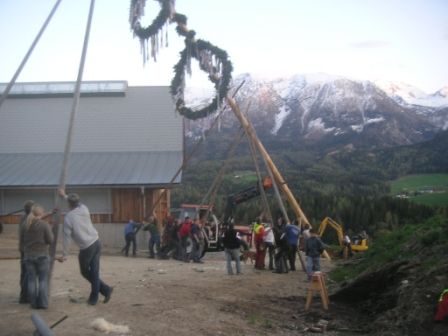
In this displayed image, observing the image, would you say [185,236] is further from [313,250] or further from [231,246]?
[313,250]

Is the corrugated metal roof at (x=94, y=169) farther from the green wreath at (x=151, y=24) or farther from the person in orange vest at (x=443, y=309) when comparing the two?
the person in orange vest at (x=443, y=309)

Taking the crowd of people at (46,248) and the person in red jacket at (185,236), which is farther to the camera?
the person in red jacket at (185,236)

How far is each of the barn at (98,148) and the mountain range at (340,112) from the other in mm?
46390

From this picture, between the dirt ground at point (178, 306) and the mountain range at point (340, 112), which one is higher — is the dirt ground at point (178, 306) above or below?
→ below

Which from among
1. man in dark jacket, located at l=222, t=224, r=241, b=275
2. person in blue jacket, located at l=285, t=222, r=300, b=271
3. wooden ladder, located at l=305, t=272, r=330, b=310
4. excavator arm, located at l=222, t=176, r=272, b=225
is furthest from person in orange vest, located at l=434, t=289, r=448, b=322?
excavator arm, located at l=222, t=176, r=272, b=225

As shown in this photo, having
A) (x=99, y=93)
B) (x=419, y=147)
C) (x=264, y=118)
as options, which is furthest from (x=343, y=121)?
(x=99, y=93)

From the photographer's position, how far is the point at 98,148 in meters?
31.3

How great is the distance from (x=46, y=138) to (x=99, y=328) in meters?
25.0

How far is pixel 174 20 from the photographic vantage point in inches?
817

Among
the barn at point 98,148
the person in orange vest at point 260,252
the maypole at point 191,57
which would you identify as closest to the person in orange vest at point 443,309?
the person in orange vest at point 260,252

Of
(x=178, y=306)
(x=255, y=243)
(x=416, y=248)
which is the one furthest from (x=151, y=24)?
(x=178, y=306)

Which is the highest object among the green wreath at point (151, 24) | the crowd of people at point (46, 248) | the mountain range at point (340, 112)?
the mountain range at point (340, 112)

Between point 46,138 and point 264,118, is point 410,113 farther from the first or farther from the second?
point 46,138

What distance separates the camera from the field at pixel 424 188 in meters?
30.0
